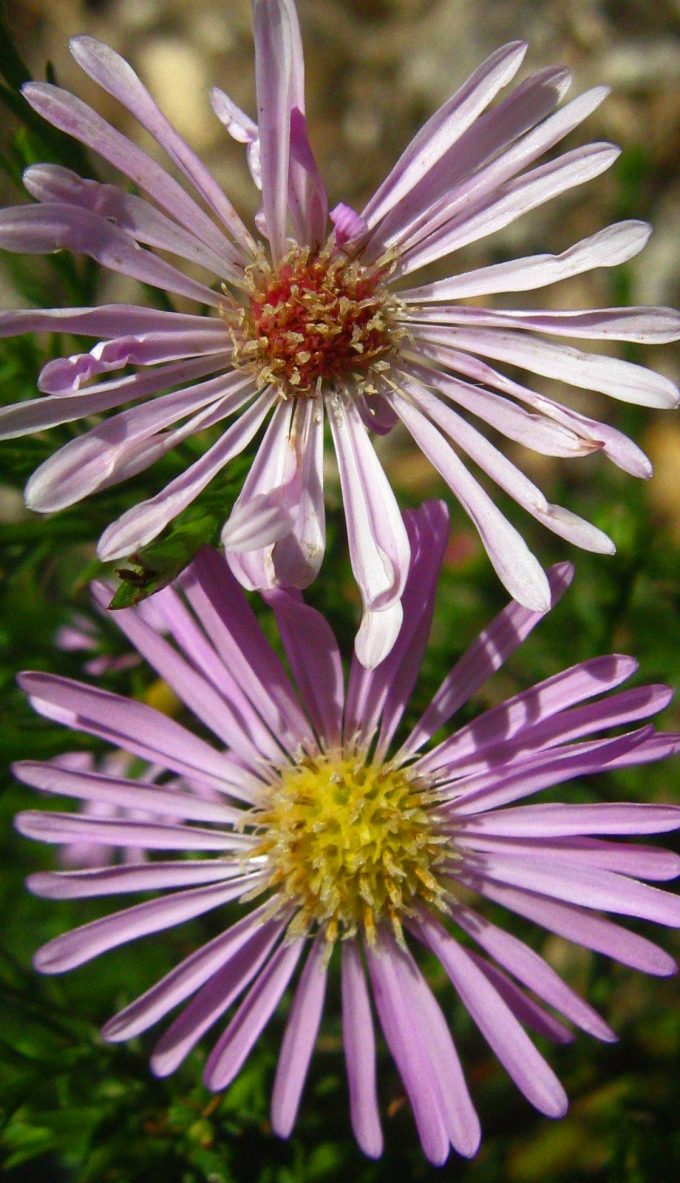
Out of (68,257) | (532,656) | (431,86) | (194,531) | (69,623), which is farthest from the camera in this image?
(431,86)

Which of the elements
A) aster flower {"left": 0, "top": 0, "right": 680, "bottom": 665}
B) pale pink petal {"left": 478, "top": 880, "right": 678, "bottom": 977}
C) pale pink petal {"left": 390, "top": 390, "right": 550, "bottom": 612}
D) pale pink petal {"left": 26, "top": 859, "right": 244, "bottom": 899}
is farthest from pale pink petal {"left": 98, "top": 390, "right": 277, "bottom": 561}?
pale pink petal {"left": 478, "top": 880, "right": 678, "bottom": 977}

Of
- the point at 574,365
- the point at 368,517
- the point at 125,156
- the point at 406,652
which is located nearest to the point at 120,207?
the point at 125,156

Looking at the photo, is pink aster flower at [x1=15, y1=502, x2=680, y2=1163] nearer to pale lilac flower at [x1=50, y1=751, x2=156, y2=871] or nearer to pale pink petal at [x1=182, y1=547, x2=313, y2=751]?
pale pink petal at [x1=182, y1=547, x2=313, y2=751]

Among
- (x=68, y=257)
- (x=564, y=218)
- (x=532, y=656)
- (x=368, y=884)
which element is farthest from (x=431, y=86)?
(x=368, y=884)

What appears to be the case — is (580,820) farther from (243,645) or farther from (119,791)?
(119,791)

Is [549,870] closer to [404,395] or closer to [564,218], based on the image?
[404,395]
